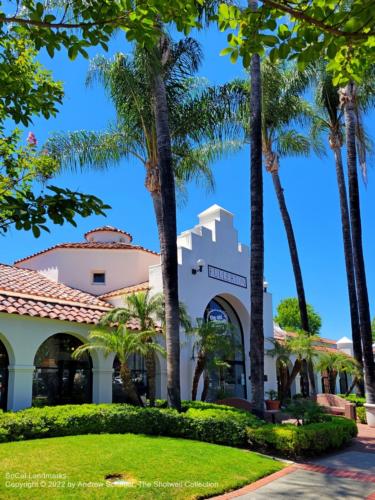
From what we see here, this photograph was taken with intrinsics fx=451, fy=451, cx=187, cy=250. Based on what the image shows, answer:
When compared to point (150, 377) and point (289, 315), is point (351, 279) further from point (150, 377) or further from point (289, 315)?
point (289, 315)

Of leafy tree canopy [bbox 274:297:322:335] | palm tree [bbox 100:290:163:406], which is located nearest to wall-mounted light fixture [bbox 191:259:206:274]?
palm tree [bbox 100:290:163:406]

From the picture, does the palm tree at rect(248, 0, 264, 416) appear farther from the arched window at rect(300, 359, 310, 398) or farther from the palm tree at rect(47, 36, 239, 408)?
the arched window at rect(300, 359, 310, 398)

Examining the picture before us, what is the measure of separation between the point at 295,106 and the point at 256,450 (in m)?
15.6

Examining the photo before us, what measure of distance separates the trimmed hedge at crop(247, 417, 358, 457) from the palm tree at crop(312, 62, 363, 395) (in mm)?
9394

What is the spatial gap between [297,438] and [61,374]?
820 centimetres

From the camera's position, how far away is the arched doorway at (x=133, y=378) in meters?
16.3

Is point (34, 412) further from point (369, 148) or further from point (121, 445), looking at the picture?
point (369, 148)

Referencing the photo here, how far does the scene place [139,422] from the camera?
11844mm

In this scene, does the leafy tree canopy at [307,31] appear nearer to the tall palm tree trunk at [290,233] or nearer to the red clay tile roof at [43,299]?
the red clay tile roof at [43,299]

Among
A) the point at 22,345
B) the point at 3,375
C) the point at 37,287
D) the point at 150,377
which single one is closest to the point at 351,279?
the point at 150,377

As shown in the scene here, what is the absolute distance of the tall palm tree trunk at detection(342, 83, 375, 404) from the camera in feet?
56.6

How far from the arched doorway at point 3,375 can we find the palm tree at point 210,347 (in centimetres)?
617

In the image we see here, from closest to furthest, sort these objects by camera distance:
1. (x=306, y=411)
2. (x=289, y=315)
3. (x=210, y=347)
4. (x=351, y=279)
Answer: (x=306, y=411)
(x=210, y=347)
(x=351, y=279)
(x=289, y=315)

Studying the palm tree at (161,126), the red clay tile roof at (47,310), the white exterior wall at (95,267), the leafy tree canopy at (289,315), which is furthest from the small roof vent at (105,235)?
the leafy tree canopy at (289,315)
